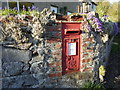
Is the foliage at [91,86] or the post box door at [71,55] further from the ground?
the post box door at [71,55]

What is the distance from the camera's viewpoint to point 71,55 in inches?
125

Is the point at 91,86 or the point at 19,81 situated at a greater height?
the point at 19,81

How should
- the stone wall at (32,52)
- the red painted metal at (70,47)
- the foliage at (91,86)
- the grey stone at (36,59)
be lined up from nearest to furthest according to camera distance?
the stone wall at (32,52), the grey stone at (36,59), the red painted metal at (70,47), the foliage at (91,86)

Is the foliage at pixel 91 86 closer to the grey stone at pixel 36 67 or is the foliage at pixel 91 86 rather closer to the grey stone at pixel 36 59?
the grey stone at pixel 36 67

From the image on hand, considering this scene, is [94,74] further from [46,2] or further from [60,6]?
[60,6]

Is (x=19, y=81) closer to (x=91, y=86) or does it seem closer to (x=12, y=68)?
(x=12, y=68)

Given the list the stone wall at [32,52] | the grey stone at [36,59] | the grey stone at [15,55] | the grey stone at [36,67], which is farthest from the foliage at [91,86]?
the grey stone at [15,55]

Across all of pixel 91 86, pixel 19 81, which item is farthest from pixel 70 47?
pixel 19 81

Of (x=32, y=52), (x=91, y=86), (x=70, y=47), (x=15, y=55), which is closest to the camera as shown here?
(x=15, y=55)

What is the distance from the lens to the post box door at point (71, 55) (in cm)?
309

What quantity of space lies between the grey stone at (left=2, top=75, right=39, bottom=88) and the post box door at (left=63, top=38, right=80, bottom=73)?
2.77 ft

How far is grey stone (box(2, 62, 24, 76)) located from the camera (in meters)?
2.70

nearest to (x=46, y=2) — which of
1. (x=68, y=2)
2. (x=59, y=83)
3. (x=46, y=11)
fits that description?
(x=68, y=2)

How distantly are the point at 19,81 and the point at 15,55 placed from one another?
1.93 ft
